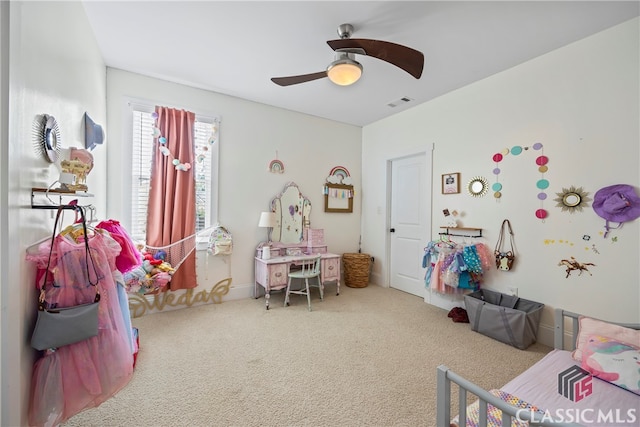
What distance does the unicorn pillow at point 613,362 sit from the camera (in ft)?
4.51

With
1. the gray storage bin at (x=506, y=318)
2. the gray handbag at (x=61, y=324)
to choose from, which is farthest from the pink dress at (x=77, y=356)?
the gray storage bin at (x=506, y=318)

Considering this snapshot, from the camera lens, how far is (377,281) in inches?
170

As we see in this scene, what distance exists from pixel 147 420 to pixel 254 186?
261cm

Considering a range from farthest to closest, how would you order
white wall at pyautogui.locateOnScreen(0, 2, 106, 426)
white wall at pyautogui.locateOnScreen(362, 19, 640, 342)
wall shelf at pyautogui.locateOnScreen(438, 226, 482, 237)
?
wall shelf at pyautogui.locateOnScreen(438, 226, 482, 237), white wall at pyautogui.locateOnScreen(362, 19, 640, 342), white wall at pyautogui.locateOnScreen(0, 2, 106, 426)

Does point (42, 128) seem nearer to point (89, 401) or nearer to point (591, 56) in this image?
point (89, 401)

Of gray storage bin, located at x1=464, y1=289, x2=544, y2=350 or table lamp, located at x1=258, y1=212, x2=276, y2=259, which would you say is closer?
gray storage bin, located at x1=464, y1=289, x2=544, y2=350

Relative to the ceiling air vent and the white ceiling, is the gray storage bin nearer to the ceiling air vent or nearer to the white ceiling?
the white ceiling

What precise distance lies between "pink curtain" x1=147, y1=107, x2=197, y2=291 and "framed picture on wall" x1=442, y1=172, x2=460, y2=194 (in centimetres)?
308

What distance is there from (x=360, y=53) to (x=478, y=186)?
200cm

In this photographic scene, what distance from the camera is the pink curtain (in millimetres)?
2945

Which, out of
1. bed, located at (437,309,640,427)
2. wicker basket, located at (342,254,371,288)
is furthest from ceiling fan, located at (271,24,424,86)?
wicker basket, located at (342,254,371,288)

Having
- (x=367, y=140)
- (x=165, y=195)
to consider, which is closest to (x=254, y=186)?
(x=165, y=195)

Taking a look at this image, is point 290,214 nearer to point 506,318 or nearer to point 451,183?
point 451,183

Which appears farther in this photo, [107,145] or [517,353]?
[107,145]
